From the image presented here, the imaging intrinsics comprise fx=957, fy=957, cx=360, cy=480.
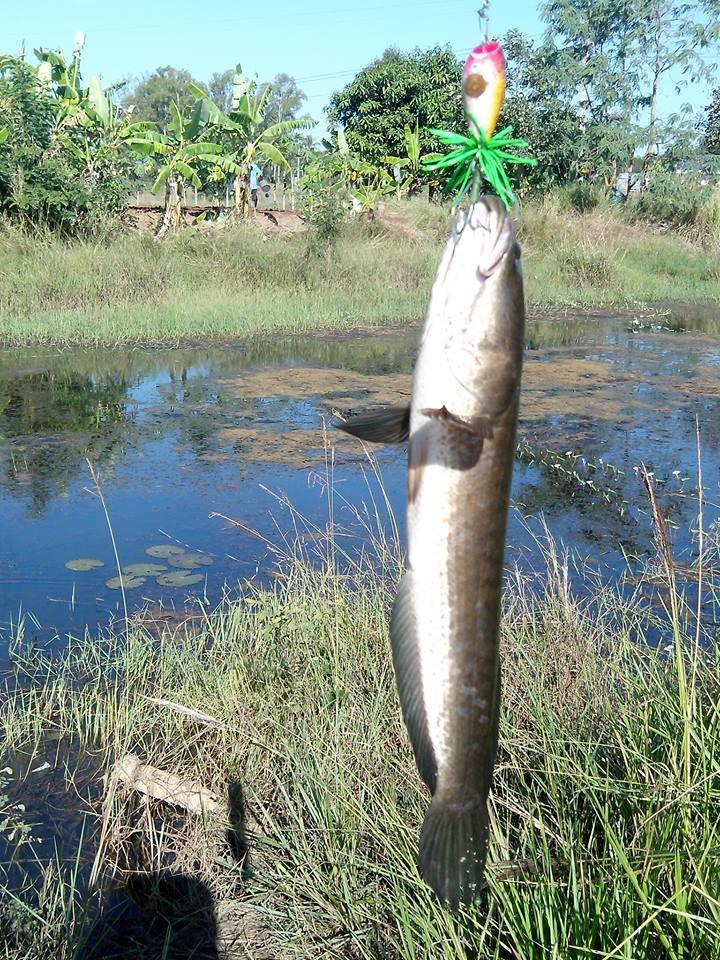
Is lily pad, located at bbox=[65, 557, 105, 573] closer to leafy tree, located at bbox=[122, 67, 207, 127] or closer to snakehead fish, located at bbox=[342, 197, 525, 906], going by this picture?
snakehead fish, located at bbox=[342, 197, 525, 906]

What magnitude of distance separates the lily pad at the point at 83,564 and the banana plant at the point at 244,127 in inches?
524

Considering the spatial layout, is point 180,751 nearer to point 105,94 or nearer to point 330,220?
point 330,220

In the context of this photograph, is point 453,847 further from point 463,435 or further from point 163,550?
point 163,550

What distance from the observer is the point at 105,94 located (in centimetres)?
1658

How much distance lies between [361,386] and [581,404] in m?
2.08

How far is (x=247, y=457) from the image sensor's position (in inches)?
276

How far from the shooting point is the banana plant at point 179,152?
54.4 ft

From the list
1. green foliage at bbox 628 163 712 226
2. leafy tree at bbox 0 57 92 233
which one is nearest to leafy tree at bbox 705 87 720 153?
green foliage at bbox 628 163 712 226

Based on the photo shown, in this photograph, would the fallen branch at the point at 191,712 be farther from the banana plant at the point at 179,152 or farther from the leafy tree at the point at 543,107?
the leafy tree at the point at 543,107

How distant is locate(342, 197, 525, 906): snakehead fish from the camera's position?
119cm

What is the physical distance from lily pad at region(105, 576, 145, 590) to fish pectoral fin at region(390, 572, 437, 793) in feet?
11.7

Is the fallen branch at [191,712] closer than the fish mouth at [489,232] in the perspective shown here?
No

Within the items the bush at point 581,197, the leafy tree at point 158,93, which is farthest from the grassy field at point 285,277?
the leafy tree at point 158,93

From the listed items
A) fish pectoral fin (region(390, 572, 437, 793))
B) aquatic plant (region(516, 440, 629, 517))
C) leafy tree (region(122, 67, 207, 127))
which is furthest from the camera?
leafy tree (region(122, 67, 207, 127))
